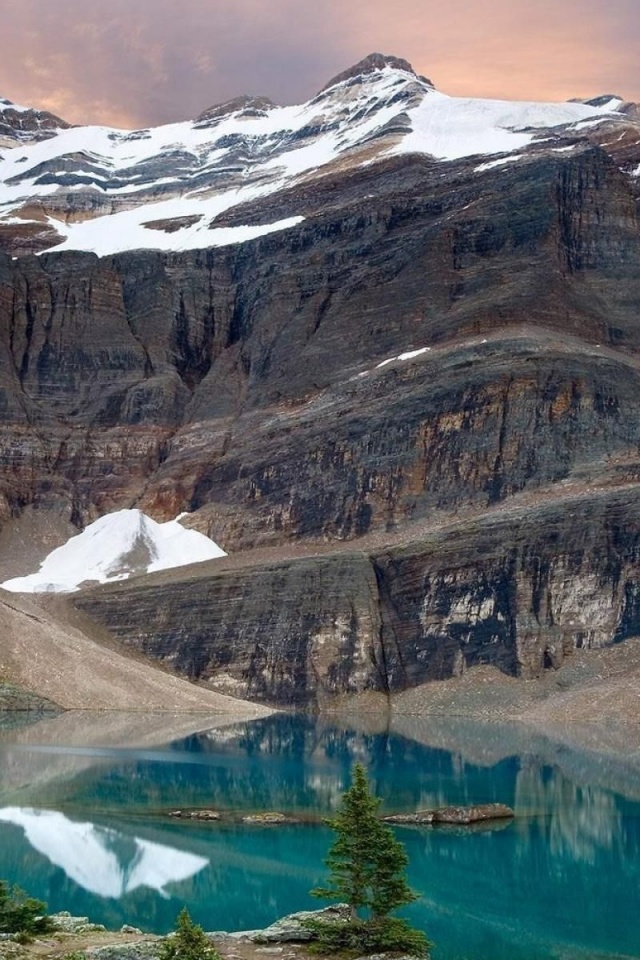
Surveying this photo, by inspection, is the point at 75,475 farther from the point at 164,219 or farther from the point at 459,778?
the point at 459,778

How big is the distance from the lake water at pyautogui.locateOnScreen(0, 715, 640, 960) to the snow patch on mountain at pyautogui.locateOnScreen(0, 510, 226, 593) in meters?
57.7

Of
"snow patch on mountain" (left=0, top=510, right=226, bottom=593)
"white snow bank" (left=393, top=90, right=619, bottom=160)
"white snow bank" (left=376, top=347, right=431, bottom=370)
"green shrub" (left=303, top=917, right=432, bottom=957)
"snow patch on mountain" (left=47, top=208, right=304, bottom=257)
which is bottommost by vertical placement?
"green shrub" (left=303, top=917, right=432, bottom=957)

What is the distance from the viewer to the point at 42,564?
430 feet

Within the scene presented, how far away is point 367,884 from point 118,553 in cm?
10475

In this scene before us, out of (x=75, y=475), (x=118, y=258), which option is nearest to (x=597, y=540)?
(x=75, y=475)

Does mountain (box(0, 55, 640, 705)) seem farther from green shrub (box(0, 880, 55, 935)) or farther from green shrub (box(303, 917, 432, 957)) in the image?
green shrub (box(0, 880, 55, 935))

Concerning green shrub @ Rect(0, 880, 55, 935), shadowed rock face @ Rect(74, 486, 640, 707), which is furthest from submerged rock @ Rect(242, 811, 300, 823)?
shadowed rock face @ Rect(74, 486, 640, 707)

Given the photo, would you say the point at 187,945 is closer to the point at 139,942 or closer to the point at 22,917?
the point at 139,942

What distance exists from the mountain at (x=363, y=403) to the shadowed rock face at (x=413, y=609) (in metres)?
0.21

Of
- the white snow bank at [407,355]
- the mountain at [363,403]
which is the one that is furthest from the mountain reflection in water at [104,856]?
the white snow bank at [407,355]

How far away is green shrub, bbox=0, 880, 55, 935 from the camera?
23.8 m

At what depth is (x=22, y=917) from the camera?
24.0 m

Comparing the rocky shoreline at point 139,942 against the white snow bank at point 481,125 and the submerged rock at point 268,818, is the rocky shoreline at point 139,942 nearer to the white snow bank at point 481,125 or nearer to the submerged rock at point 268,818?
the submerged rock at point 268,818

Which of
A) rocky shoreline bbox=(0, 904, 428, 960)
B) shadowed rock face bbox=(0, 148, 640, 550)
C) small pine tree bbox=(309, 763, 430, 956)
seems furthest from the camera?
shadowed rock face bbox=(0, 148, 640, 550)
